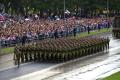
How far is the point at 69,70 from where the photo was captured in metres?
29.9

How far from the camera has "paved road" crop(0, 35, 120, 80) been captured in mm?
27328

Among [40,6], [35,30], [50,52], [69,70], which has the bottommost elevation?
[69,70]

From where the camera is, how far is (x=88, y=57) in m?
36.8

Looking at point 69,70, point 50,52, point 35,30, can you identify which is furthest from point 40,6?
point 69,70

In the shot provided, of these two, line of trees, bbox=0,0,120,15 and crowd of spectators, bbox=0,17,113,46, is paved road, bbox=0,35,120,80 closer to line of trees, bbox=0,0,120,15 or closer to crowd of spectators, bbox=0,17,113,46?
crowd of spectators, bbox=0,17,113,46

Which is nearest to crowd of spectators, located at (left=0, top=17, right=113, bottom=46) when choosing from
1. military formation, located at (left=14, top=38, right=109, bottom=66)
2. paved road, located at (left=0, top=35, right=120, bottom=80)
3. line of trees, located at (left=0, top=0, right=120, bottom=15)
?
military formation, located at (left=14, top=38, right=109, bottom=66)

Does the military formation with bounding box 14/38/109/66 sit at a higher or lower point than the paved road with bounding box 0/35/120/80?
higher

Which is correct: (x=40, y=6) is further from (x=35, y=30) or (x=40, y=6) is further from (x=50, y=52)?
(x=50, y=52)

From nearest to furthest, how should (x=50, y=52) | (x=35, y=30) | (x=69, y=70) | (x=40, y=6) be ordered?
(x=69, y=70), (x=50, y=52), (x=35, y=30), (x=40, y=6)

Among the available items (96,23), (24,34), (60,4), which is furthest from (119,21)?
(60,4)

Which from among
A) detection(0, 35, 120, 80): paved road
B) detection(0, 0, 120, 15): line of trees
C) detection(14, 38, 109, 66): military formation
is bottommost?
detection(0, 35, 120, 80): paved road

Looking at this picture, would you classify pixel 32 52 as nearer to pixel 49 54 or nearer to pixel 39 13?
pixel 49 54

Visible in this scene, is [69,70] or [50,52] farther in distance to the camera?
[50,52]

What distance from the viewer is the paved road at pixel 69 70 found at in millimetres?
27328
